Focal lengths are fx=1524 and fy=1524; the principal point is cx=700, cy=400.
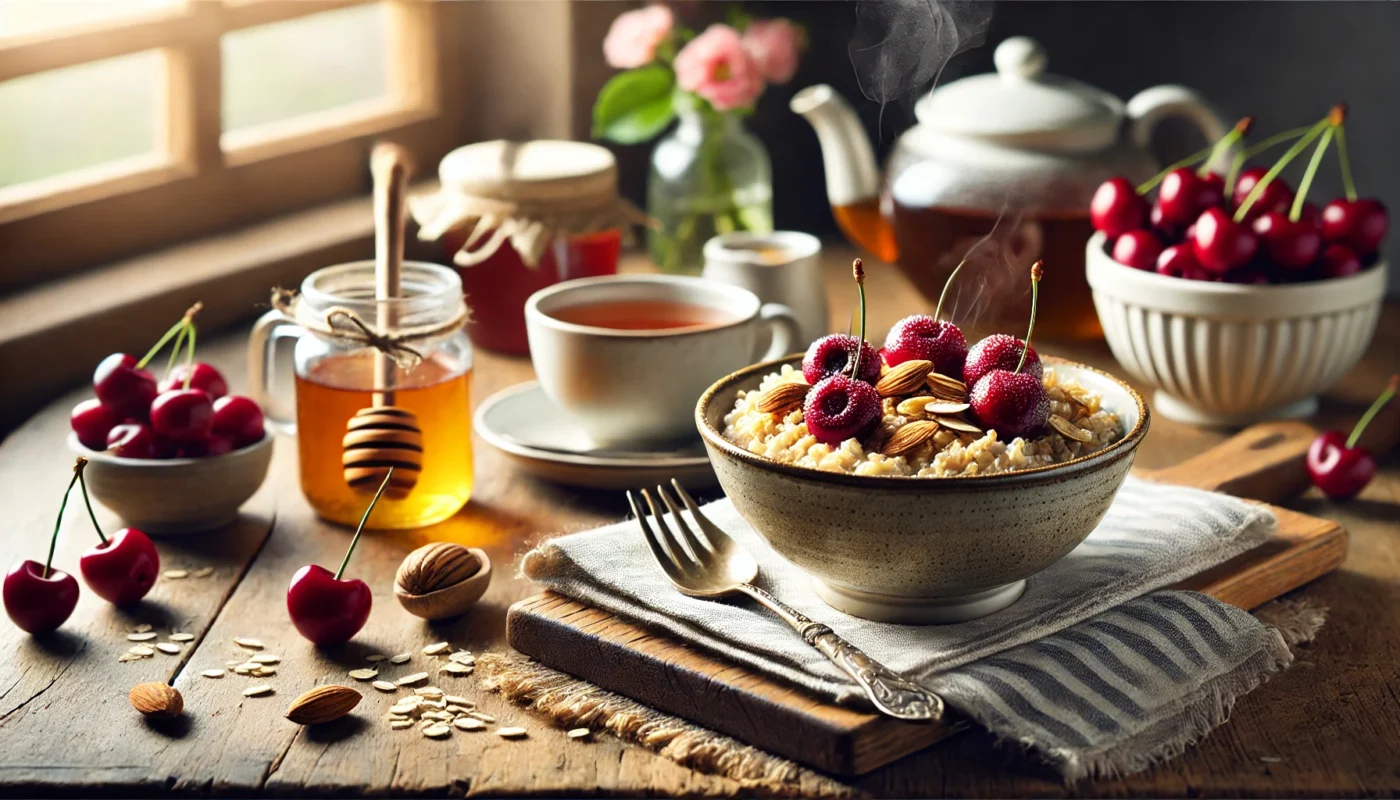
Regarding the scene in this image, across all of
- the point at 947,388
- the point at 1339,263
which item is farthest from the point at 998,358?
the point at 1339,263

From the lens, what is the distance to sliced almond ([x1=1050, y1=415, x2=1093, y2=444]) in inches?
41.8

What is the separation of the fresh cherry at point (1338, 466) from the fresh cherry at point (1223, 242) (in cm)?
20

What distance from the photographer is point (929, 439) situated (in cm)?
104

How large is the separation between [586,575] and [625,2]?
4.62 feet

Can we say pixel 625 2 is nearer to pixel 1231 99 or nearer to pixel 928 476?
pixel 1231 99

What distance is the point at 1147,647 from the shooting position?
1.08 meters

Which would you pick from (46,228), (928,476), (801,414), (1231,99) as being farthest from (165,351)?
(1231,99)

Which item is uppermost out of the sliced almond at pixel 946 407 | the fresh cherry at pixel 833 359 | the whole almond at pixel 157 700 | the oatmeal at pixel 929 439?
the fresh cherry at pixel 833 359

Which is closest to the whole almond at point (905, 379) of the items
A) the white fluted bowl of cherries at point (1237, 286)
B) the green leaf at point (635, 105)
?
the white fluted bowl of cherries at point (1237, 286)

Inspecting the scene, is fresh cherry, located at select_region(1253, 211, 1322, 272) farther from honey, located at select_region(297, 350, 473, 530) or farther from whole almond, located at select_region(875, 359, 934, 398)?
honey, located at select_region(297, 350, 473, 530)

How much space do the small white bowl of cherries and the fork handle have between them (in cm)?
56

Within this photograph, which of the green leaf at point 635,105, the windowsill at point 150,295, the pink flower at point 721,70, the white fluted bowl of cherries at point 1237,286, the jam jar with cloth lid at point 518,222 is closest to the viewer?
the white fluted bowl of cherries at point 1237,286

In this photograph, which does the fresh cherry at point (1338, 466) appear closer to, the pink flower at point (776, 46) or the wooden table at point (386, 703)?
the wooden table at point (386, 703)

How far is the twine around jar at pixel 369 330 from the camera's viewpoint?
1.38 metres
